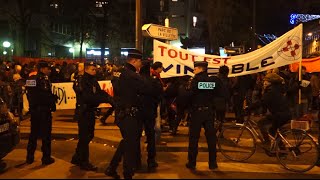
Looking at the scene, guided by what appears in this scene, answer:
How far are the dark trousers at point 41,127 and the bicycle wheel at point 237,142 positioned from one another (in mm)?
A: 3342

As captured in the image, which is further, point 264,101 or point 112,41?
point 112,41

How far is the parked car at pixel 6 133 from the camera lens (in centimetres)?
842

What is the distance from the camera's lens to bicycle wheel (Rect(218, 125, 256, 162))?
934cm

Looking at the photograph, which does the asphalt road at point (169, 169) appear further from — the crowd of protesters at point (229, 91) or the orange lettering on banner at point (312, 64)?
the orange lettering on banner at point (312, 64)

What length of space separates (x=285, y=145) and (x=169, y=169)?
2.18m

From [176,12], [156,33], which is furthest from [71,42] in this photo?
[156,33]

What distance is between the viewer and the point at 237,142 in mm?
9727

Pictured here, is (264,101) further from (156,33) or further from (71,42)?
(71,42)

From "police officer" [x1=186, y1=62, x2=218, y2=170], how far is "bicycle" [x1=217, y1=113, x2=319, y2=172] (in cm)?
82

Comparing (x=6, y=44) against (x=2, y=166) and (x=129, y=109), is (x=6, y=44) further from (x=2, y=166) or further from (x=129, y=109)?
(x=129, y=109)

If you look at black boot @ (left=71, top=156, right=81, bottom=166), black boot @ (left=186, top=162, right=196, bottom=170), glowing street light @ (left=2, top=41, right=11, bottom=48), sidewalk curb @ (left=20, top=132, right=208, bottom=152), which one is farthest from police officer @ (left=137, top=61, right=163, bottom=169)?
glowing street light @ (left=2, top=41, right=11, bottom=48)

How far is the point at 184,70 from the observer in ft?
38.5

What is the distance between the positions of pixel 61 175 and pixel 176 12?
185 ft

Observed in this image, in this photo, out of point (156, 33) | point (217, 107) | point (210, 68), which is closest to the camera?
point (217, 107)
